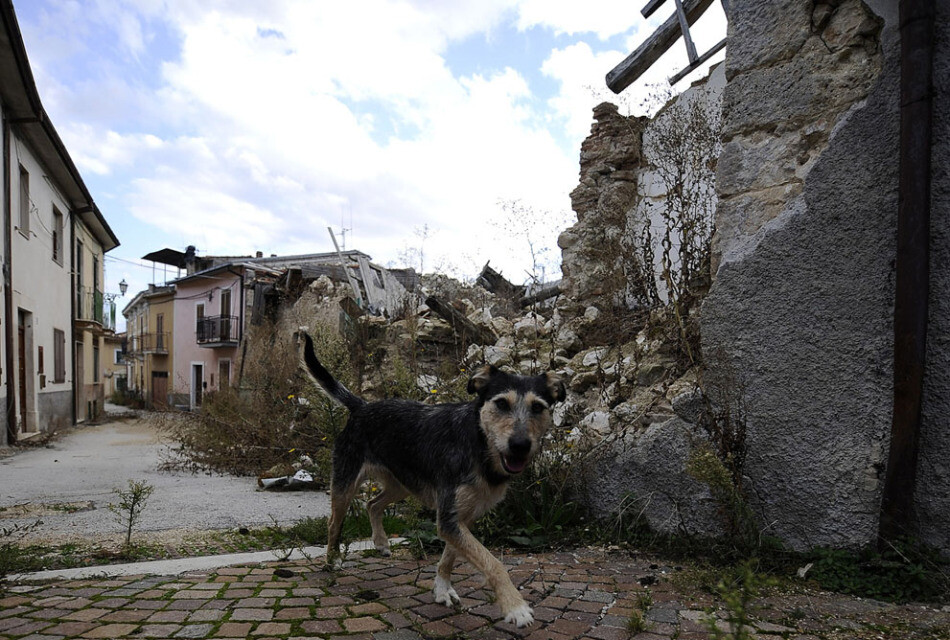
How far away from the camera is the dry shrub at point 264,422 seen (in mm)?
8039

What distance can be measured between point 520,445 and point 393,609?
3.91ft

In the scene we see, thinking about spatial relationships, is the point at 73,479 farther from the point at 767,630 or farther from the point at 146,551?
the point at 767,630

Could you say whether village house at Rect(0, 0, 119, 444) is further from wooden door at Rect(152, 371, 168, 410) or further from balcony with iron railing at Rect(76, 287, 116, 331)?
wooden door at Rect(152, 371, 168, 410)

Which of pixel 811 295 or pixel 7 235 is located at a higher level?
pixel 7 235

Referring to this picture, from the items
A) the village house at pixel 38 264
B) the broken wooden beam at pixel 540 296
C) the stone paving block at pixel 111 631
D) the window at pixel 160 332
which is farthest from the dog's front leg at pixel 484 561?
the window at pixel 160 332

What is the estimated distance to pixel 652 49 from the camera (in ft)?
22.0

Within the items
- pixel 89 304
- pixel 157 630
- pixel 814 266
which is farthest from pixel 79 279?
pixel 814 266

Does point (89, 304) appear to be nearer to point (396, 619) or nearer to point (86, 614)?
point (86, 614)

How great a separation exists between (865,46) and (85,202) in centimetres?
2177

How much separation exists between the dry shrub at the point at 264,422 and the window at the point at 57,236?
10.2 meters

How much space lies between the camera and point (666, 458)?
171 inches

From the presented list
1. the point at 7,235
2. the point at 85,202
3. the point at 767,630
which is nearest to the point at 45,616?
the point at 767,630

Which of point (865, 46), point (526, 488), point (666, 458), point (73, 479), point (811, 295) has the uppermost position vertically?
point (865, 46)

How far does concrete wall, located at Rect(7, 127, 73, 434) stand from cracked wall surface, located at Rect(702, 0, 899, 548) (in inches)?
554
